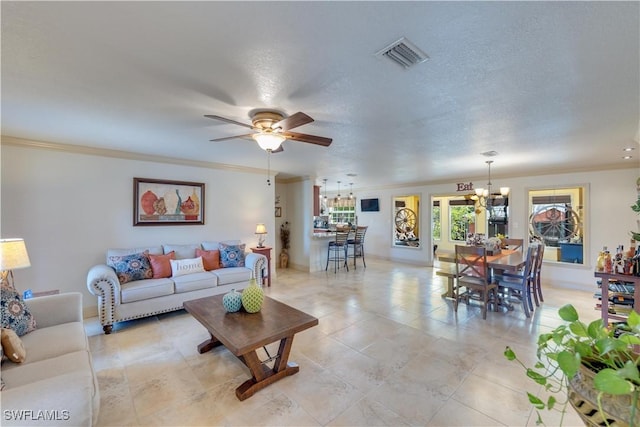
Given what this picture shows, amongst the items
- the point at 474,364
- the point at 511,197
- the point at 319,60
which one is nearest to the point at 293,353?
the point at 474,364

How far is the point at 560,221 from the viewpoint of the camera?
576 cm

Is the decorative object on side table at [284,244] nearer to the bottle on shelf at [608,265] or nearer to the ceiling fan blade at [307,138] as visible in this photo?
the ceiling fan blade at [307,138]

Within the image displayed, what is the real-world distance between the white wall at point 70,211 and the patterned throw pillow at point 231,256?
2.53 feet

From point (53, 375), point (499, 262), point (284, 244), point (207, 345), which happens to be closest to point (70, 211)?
point (207, 345)

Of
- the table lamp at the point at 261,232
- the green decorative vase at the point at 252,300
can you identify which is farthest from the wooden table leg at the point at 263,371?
the table lamp at the point at 261,232

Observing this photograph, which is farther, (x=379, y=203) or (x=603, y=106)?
(x=379, y=203)

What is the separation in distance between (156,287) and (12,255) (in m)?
1.51

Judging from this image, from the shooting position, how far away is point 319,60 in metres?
1.76

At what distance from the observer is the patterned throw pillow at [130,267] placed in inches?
146

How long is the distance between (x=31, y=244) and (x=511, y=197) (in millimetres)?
8659

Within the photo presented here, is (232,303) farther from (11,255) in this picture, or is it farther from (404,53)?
(404,53)

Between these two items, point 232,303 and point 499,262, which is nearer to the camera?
point 232,303

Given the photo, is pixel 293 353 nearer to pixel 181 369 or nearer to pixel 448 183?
pixel 181 369

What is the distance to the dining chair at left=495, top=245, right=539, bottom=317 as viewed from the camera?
12.8ft
